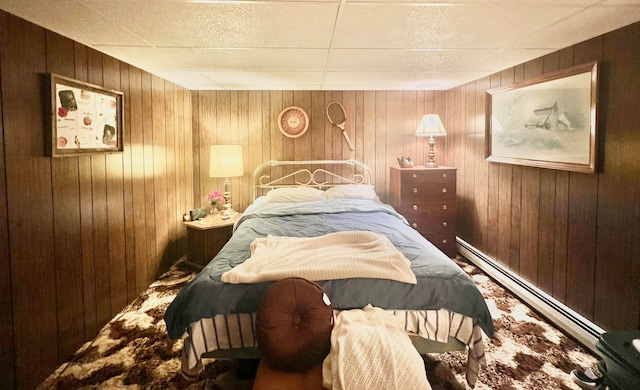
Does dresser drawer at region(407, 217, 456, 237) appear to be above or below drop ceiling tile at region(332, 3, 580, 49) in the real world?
below

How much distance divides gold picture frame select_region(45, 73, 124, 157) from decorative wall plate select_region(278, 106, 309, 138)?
1994 mm

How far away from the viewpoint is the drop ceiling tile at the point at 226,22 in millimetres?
1865

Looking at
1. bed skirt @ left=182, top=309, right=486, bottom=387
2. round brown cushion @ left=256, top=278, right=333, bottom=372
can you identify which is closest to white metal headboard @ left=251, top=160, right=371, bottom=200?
bed skirt @ left=182, top=309, right=486, bottom=387

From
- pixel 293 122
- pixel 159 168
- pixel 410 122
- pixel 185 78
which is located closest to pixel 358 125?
pixel 410 122

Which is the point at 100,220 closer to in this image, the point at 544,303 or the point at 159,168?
the point at 159,168

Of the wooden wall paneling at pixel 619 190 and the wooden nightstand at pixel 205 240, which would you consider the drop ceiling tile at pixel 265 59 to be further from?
the wooden wall paneling at pixel 619 190

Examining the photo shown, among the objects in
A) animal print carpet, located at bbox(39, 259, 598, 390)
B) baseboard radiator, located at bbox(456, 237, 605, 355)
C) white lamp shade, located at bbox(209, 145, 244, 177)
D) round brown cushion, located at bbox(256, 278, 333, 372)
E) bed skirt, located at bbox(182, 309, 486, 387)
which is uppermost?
white lamp shade, located at bbox(209, 145, 244, 177)

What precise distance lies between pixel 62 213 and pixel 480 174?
3751mm

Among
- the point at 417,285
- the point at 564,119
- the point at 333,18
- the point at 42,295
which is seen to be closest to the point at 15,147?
the point at 42,295

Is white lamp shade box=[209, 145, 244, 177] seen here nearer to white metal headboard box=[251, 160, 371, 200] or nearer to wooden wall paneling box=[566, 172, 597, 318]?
white metal headboard box=[251, 160, 371, 200]

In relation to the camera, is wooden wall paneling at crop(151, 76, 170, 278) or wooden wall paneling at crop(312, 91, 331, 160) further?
wooden wall paneling at crop(312, 91, 331, 160)

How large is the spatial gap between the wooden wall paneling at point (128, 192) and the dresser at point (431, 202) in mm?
2717

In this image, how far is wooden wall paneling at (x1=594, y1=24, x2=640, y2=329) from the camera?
2.21 metres

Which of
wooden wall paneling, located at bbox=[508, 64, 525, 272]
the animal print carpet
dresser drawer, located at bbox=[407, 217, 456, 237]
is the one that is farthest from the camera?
dresser drawer, located at bbox=[407, 217, 456, 237]
